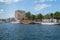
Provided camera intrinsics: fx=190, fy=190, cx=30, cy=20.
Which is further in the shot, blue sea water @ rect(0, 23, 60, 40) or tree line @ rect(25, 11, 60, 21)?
tree line @ rect(25, 11, 60, 21)

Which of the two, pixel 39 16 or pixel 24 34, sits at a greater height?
pixel 39 16

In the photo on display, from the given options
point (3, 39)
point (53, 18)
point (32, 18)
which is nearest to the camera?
point (3, 39)

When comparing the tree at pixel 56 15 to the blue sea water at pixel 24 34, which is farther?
the tree at pixel 56 15

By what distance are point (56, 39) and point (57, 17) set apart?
10.3 feet

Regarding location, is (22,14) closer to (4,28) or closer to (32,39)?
(32,39)

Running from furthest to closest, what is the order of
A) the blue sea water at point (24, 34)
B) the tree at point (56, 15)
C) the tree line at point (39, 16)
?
the tree at point (56, 15)
the tree line at point (39, 16)
the blue sea water at point (24, 34)

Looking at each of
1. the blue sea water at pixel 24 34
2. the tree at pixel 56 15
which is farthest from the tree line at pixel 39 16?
the blue sea water at pixel 24 34

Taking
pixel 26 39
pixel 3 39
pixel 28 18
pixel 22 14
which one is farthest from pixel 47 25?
pixel 3 39

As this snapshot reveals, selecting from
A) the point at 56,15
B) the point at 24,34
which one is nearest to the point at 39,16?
the point at 24,34

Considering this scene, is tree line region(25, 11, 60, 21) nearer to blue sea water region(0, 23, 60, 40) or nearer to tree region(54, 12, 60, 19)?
tree region(54, 12, 60, 19)

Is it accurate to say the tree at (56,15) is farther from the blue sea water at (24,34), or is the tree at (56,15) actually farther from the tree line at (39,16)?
the blue sea water at (24,34)

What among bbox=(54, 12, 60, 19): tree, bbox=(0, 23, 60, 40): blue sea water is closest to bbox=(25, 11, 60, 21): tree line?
bbox=(54, 12, 60, 19): tree

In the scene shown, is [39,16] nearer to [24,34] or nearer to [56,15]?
[24,34]

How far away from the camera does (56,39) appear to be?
6.26 m
